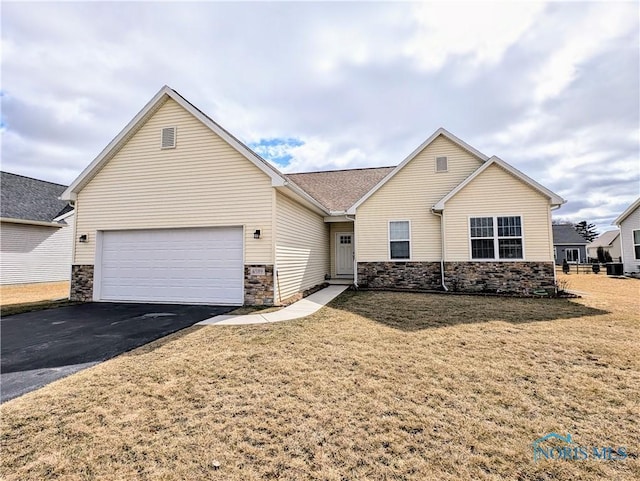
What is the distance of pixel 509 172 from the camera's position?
1163 centimetres

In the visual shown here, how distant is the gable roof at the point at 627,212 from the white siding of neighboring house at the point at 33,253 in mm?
32038

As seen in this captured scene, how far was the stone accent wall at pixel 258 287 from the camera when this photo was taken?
30.5 feet

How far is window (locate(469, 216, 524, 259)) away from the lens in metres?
11.7

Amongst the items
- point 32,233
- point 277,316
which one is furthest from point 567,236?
point 32,233

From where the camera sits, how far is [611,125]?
17234mm

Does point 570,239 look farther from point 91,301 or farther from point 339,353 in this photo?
point 91,301

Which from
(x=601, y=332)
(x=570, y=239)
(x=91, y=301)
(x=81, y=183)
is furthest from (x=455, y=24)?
(x=570, y=239)

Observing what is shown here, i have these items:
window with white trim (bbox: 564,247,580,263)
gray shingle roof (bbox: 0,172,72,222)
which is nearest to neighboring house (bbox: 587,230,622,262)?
window with white trim (bbox: 564,247,580,263)

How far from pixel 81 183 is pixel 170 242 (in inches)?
155

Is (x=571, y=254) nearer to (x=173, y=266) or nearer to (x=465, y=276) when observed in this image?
(x=465, y=276)

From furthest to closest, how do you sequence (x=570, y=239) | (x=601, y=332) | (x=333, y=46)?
(x=570, y=239) < (x=333, y=46) < (x=601, y=332)

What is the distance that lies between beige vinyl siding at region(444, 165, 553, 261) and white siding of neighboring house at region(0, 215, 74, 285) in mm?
18186

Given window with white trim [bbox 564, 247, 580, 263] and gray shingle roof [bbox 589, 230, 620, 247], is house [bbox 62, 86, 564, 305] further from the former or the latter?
gray shingle roof [bbox 589, 230, 620, 247]

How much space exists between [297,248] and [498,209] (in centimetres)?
790
